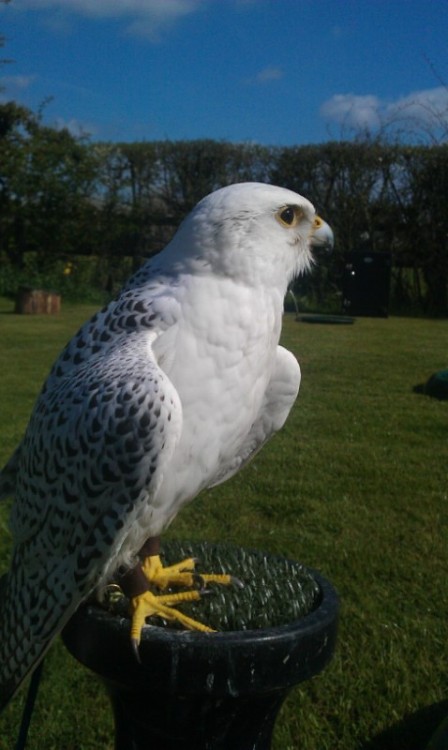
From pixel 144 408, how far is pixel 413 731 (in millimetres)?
1669

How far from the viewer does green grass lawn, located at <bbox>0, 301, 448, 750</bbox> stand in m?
2.85

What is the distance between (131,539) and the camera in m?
2.06

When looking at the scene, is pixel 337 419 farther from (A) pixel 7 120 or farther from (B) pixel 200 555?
(A) pixel 7 120

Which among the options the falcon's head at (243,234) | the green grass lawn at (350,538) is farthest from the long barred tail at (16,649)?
the falcon's head at (243,234)

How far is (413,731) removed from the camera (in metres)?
2.78

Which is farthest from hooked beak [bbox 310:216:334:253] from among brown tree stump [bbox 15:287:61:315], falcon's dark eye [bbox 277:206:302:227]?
brown tree stump [bbox 15:287:61:315]

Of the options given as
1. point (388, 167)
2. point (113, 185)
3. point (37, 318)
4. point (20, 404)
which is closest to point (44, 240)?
point (113, 185)

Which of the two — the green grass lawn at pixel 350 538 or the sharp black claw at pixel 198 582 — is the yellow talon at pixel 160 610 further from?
the green grass lawn at pixel 350 538

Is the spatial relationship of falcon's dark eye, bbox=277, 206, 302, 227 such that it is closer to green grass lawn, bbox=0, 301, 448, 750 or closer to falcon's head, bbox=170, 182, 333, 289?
falcon's head, bbox=170, 182, 333, 289

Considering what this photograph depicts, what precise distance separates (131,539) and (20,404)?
4867 mm

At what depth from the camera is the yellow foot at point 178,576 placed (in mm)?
2164

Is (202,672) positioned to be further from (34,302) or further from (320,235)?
(34,302)

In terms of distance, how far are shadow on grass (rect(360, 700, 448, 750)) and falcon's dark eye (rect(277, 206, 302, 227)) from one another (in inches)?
67.5

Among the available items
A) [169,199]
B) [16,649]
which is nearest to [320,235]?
[16,649]
